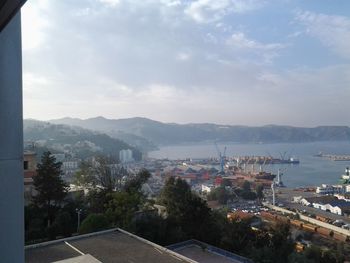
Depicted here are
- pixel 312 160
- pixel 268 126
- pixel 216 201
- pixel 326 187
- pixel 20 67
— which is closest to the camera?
pixel 20 67

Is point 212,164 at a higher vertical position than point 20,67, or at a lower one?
lower

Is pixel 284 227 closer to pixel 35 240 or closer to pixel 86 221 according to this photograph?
pixel 86 221

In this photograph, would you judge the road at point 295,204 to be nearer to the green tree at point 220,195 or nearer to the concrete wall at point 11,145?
the green tree at point 220,195

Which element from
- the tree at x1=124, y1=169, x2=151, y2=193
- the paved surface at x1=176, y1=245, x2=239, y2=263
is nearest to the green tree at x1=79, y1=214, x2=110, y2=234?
the paved surface at x1=176, y1=245, x2=239, y2=263

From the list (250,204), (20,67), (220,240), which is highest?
(20,67)

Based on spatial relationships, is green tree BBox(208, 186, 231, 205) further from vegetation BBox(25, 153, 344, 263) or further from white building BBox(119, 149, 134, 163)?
white building BBox(119, 149, 134, 163)

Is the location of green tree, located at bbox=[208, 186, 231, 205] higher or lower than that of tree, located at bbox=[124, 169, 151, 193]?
lower

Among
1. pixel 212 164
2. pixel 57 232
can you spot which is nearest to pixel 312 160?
pixel 212 164
